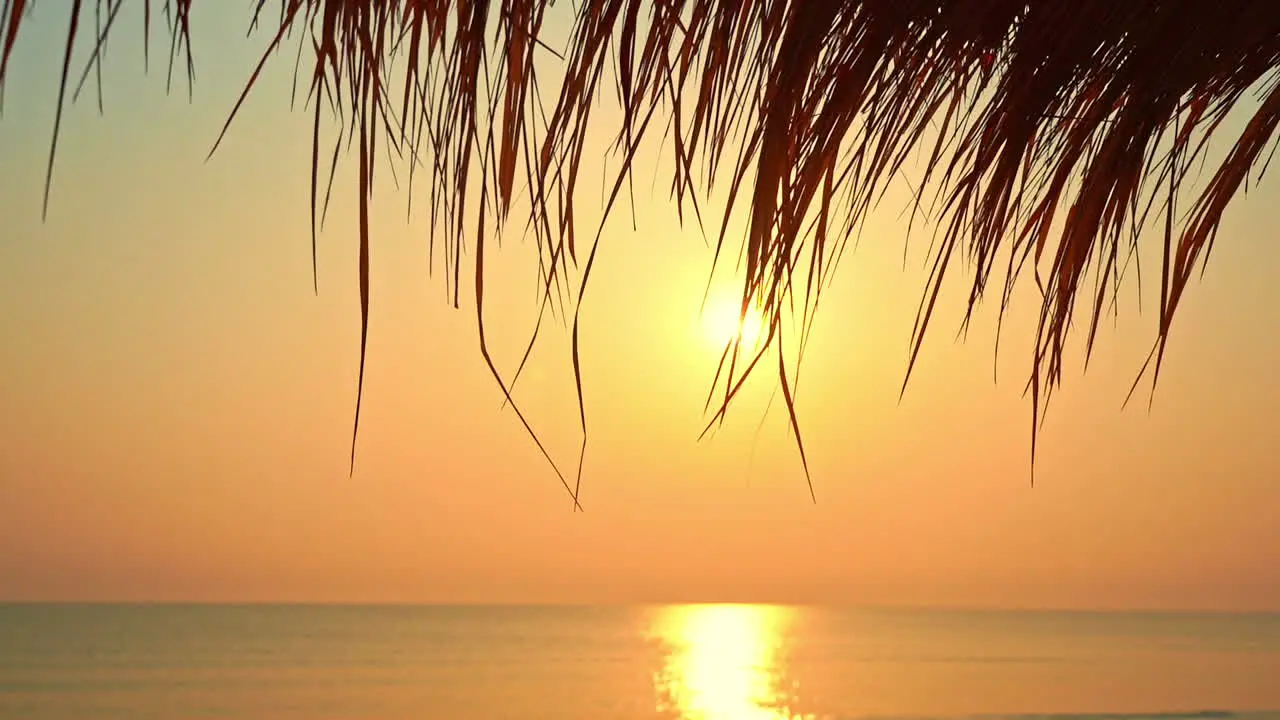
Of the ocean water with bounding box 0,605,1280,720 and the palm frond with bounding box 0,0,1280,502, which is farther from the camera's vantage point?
the ocean water with bounding box 0,605,1280,720

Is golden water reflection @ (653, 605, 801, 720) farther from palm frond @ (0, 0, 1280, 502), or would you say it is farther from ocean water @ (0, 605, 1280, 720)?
palm frond @ (0, 0, 1280, 502)

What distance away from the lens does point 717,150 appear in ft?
2.84

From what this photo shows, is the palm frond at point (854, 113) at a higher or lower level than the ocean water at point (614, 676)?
lower

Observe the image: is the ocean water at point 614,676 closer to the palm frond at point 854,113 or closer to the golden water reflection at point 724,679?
the golden water reflection at point 724,679

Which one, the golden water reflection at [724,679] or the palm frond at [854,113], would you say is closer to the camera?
the palm frond at [854,113]

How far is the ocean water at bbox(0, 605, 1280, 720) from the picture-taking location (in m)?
26.5


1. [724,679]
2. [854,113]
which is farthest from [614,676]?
[854,113]

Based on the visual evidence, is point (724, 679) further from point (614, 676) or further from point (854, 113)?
point (854, 113)

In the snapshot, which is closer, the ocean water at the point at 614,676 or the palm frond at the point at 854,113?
the palm frond at the point at 854,113

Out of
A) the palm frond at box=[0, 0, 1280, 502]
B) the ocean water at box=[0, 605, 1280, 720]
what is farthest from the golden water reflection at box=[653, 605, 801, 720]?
the palm frond at box=[0, 0, 1280, 502]

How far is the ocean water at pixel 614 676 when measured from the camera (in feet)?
86.9

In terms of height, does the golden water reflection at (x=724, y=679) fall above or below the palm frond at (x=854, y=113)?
above

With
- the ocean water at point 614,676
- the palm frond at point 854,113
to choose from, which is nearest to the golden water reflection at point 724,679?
the ocean water at point 614,676

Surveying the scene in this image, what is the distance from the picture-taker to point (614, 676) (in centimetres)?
3578
